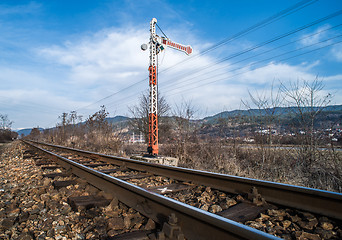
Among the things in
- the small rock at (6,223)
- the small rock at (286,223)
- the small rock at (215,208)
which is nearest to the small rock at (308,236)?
the small rock at (286,223)

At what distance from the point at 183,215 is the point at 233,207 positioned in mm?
1105

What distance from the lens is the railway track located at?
226 cm

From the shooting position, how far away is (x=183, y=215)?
2.48 metres

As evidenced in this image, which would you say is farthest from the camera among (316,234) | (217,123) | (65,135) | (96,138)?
(65,135)

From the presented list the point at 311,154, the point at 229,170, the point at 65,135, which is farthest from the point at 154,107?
the point at 65,135

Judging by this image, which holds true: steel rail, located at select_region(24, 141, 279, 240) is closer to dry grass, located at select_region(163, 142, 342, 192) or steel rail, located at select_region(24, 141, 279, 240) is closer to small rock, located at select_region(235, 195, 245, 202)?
small rock, located at select_region(235, 195, 245, 202)

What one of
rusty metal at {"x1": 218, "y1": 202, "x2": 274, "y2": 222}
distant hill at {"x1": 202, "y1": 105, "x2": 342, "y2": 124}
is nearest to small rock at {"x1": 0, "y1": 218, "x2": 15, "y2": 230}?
rusty metal at {"x1": 218, "y1": 202, "x2": 274, "y2": 222}

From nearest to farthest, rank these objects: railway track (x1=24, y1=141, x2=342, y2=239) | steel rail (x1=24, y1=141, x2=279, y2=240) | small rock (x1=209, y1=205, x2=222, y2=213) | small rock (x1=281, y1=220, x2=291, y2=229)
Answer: steel rail (x1=24, y1=141, x2=279, y2=240)
railway track (x1=24, y1=141, x2=342, y2=239)
small rock (x1=281, y1=220, x2=291, y2=229)
small rock (x1=209, y1=205, x2=222, y2=213)

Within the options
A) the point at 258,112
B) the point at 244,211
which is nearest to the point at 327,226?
the point at 244,211

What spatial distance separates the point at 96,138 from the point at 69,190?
14.5 meters

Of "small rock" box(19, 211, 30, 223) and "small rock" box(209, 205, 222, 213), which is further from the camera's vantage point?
"small rock" box(209, 205, 222, 213)

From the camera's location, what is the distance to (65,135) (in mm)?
33188

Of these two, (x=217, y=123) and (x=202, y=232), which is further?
(x=217, y=123)

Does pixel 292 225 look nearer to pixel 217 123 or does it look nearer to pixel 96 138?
pixel 217 123
